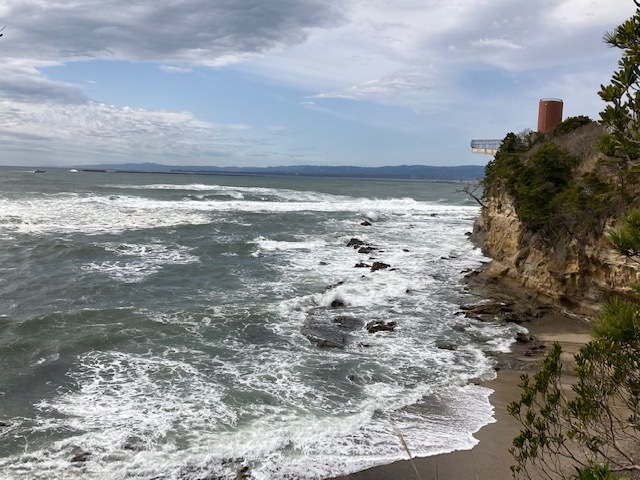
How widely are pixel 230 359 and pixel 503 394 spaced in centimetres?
658

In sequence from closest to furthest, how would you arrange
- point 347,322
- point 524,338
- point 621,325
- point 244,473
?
point 621,325 < point 244,473 < point 524,338 < point 347,322

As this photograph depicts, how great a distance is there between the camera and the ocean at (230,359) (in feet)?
27.6

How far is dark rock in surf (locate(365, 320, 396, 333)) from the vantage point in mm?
14766

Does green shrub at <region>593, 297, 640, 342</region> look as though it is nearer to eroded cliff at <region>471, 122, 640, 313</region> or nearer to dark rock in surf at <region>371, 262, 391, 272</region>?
eroded cliff at <region>471, 122, 640, 313</region>

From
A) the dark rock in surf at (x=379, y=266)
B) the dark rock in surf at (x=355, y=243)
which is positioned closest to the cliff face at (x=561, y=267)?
the dark rock in surf at (x=379, y=266)

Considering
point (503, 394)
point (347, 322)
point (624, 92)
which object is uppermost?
point (624, 92)

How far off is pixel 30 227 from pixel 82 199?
65.1 ft

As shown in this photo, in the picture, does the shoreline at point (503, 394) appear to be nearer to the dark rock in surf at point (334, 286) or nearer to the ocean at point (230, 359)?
the ocean at point (230, 359)

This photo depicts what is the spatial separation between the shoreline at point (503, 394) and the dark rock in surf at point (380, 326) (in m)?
3.37

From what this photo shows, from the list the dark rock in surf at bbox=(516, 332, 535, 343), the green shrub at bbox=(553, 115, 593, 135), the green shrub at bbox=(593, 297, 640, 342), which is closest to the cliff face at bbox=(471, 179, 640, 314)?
the dark rock in surf at bbox=(516, 332, 535, 343)

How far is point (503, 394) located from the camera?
1064 centimetres

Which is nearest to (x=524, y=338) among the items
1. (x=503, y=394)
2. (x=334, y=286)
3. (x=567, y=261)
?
(x=567, y=261)

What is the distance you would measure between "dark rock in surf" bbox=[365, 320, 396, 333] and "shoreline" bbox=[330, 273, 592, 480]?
11.1 feet

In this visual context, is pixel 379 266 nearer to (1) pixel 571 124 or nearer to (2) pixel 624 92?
(1) pixel 571 124
